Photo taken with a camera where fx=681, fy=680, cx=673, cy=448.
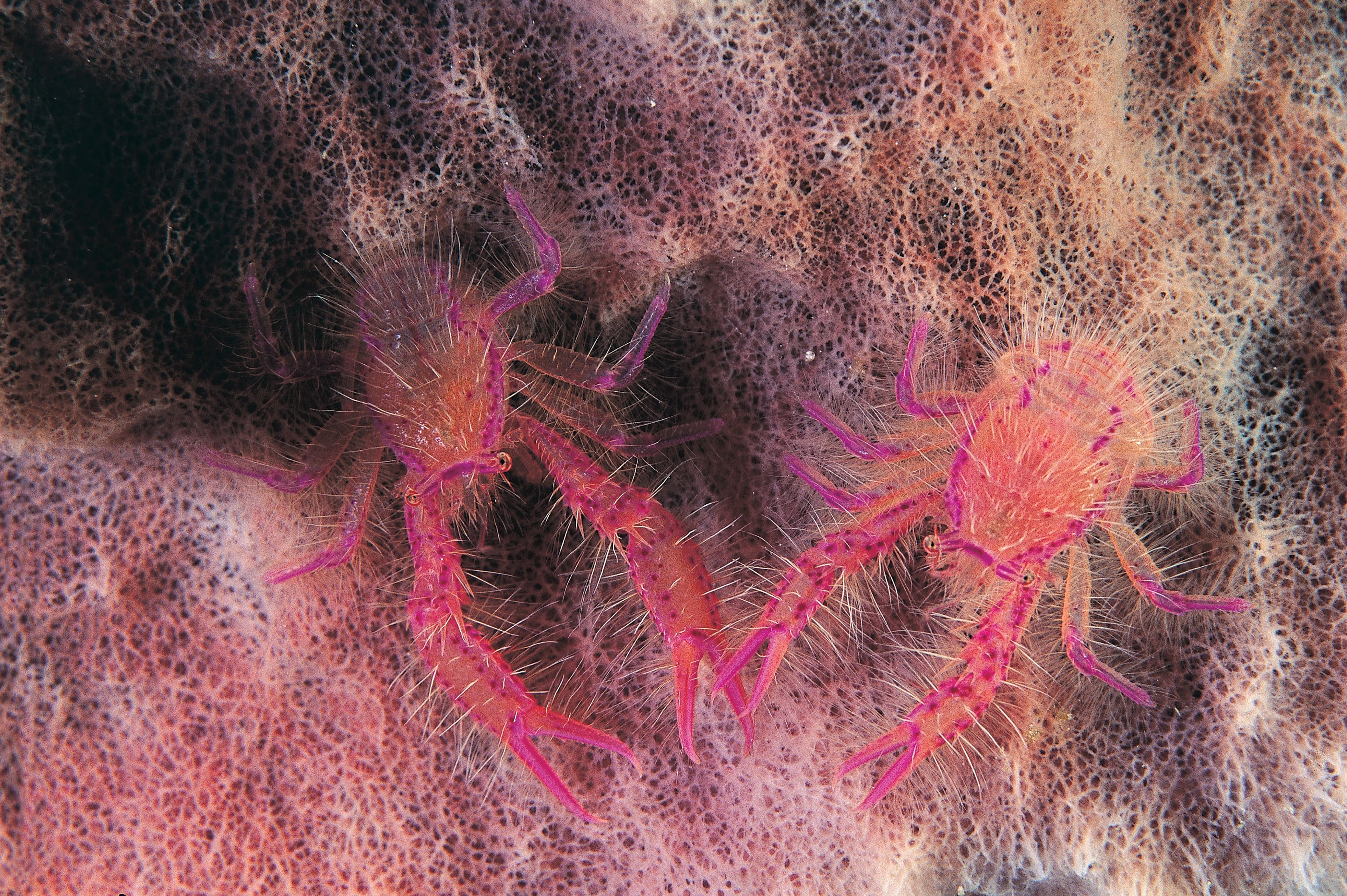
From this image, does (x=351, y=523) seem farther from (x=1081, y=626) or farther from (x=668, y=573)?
(x=1081, y=626)

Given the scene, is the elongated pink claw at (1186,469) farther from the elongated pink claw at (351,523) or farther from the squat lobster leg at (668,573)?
the elongated pink claw at (351,523)

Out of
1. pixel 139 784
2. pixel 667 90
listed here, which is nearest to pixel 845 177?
pixel 667 90

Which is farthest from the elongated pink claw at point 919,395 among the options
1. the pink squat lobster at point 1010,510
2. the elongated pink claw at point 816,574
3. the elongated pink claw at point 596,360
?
the elongated pink claw at point 596,360

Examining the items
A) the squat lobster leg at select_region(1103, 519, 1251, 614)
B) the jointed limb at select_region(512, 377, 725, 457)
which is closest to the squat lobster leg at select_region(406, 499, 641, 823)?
the jointed limb at select_region(512, 377, 725, 457)

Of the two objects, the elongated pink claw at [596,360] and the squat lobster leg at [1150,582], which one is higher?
the squat lobster leg at [1150,582]

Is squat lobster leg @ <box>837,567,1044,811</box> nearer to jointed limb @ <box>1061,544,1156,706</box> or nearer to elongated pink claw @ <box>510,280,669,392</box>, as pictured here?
jointed limb @ <box>1061,544,1156,706</box>

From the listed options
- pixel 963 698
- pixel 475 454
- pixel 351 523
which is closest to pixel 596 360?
pixel 475 454
